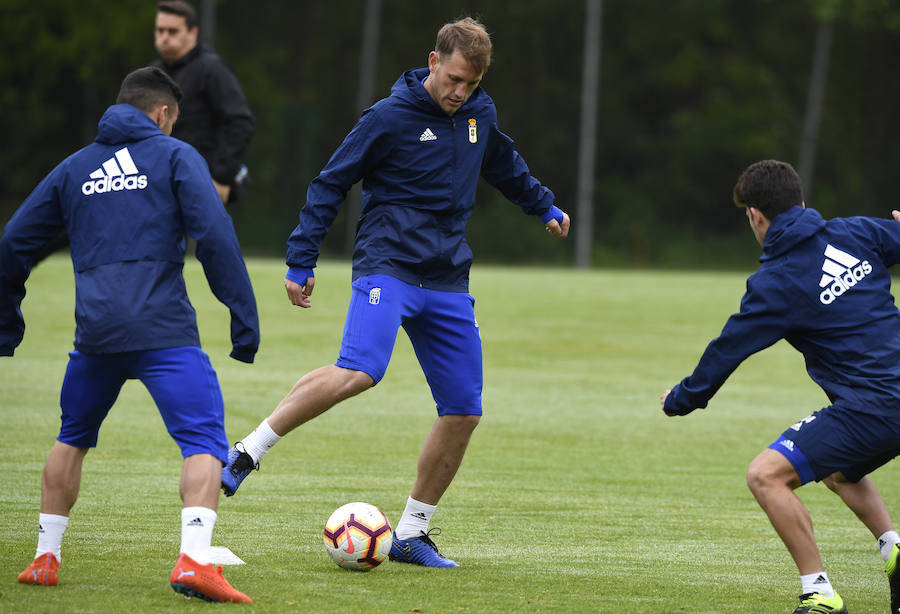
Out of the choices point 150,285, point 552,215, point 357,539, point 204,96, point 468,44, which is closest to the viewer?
point 150,285

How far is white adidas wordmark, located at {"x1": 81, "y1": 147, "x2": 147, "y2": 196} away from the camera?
4.55 metres

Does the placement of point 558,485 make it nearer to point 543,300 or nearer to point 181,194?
point 181,194

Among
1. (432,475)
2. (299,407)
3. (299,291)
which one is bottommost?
(432,475)

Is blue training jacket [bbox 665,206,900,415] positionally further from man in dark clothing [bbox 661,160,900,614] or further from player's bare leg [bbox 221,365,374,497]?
player's bare leg [bbox 221,365,374,497]

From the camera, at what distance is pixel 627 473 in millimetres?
8297

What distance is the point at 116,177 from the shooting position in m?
4.55

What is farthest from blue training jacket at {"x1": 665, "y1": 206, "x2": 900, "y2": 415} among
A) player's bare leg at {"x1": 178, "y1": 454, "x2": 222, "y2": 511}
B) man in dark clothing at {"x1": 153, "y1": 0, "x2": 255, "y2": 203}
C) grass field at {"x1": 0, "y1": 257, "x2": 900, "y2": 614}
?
man in dark clothing at {"x1": 153, "y1": 0, "x2": 255, "y2": 203}

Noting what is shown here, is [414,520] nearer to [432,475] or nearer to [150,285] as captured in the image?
[432,475]

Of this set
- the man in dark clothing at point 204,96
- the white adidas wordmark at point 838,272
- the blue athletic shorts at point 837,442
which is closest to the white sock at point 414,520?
the blue athletic shorts at point 837,442

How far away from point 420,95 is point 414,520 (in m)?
1.90

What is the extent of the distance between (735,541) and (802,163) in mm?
32040

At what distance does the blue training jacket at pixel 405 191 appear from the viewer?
18.4ft

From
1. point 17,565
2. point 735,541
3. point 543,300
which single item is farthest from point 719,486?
point 543,300

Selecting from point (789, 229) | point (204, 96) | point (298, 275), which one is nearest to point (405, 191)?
point (298, 275)
